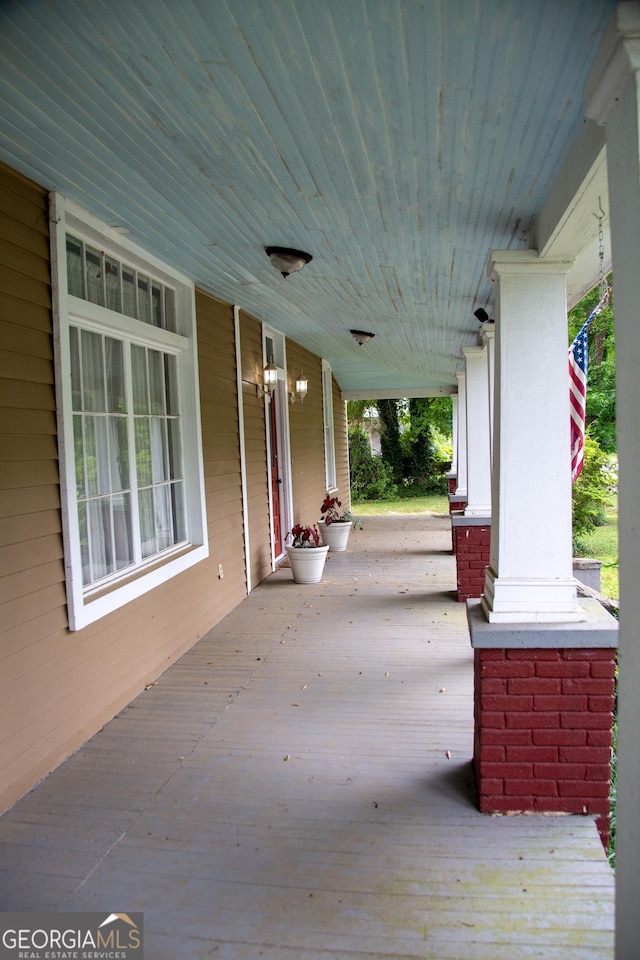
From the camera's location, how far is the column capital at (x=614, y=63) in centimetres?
127

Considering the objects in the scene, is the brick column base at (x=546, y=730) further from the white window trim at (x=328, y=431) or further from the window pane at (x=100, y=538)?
the white window trim at (x=328, y=431)

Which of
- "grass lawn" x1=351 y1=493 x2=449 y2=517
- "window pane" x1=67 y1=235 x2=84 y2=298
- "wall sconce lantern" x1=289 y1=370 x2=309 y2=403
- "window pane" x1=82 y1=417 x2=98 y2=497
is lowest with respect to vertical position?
"grass lawn" x1=351 y1=493 x2=449 y2=517

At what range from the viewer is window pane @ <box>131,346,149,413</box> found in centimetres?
422

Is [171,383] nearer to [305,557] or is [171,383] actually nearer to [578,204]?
[305,557]

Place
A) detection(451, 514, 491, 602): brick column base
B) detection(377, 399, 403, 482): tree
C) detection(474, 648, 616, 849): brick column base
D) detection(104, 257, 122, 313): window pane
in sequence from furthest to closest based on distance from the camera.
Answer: detection(377, 399, 403, 482): tree < detection(451, 514, 491, 602): brick column base < detection(104, 257, 122, 313): window pane < detection(474, 648, 616, 849): brick column base

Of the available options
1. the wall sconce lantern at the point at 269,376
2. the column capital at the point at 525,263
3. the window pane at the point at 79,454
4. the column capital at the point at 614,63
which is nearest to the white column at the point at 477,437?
the wall sconce lantern at the point at 269,376

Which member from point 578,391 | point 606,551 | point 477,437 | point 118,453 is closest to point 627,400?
point 578,391

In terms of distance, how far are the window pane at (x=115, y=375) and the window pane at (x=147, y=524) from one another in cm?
63

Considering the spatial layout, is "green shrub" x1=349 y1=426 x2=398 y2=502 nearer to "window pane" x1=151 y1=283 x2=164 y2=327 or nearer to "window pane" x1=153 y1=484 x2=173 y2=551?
"window pane" x1=153 y1=484 x2=173 y2=551

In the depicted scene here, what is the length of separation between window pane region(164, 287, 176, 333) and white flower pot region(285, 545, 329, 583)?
112 inches

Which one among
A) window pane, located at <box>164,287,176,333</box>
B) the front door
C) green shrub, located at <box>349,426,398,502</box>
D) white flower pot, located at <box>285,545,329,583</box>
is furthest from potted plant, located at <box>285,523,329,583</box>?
green shrub, located at <box>349,426,398,502</box>

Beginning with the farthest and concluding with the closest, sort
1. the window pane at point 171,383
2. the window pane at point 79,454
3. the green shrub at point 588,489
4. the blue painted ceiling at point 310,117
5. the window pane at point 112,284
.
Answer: the green shrub at point 588,489 → the window pane at point 171,383 → the window pane at point 112,284 → the window pane at point 79,454 → the blue painted ceiling at point 310,117

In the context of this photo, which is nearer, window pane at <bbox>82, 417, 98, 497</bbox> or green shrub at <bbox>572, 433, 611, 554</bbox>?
window pane at <bbox>82, 417, 98, 497</bbox>

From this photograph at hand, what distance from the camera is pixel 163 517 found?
15.4 ft
